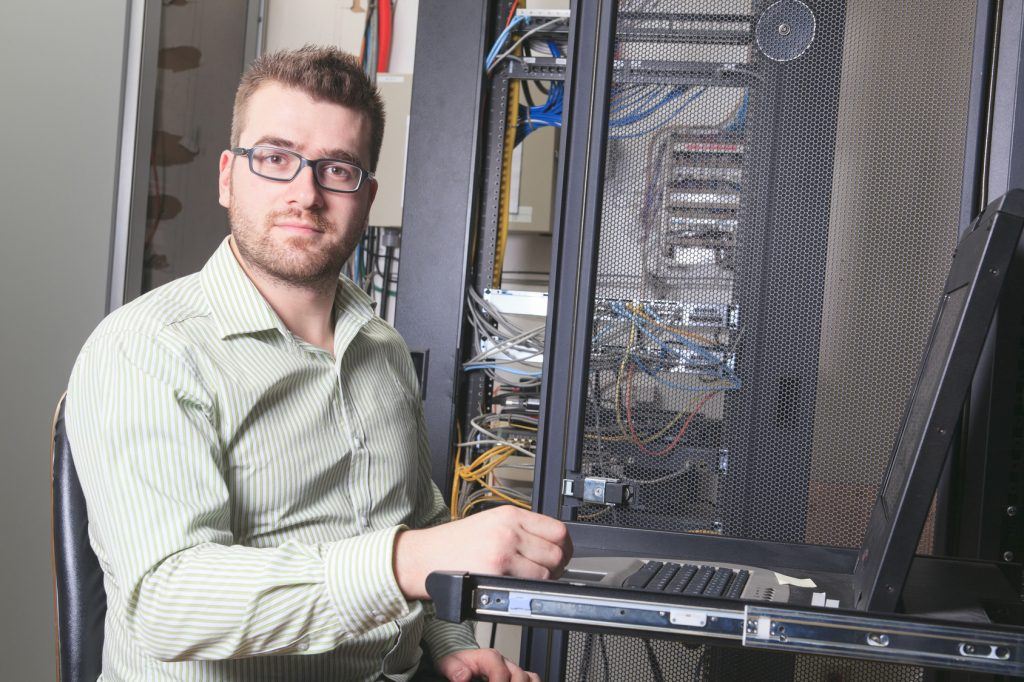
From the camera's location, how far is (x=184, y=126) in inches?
117

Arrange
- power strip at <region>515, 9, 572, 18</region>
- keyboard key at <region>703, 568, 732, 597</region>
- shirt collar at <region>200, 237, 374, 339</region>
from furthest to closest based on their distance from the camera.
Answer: power strip at <region>515, 9, 572, 18</region> < shirt collar at <region>200, 237, 374, 339</region> < keyboard key at <region>703, 568, 732, 597</region>

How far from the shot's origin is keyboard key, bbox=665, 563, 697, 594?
3.17 feet

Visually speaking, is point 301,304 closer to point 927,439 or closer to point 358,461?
point 358,461

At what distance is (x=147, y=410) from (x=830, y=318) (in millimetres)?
924

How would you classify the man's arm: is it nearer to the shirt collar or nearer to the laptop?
the laptop

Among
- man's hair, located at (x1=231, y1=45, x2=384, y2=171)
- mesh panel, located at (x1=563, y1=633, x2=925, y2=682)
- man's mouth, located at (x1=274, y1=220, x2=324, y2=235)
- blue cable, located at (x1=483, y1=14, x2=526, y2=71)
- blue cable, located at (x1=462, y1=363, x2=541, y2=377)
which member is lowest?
mesh panel, located at (x1=563, y1=633, x2=925, y2=682)

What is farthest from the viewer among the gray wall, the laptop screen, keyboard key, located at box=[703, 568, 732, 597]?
the gray wall

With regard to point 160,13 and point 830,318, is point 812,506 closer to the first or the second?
point 830,318

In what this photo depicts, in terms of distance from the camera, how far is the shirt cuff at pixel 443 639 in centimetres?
130

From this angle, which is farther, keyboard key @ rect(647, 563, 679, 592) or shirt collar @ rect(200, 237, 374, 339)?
shirt collar @ rect(200, 237, 374, 339)

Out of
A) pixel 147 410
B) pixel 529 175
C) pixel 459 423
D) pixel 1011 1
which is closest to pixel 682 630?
pixel 147 410

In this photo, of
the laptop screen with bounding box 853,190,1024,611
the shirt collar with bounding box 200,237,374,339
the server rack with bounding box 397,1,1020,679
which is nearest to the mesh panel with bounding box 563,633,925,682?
the server rack with bounding box 397,1,1020,679

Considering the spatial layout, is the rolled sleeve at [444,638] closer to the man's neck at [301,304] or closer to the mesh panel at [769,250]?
the mesh panel at [769,250]

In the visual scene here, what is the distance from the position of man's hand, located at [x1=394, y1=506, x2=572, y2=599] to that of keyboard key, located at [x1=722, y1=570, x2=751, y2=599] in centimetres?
21
